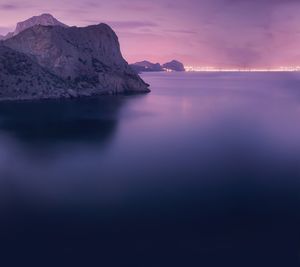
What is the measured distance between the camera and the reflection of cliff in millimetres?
67963

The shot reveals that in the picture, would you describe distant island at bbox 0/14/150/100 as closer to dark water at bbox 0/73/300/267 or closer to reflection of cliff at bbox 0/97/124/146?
reflection of cliff at bbox 0/97/124/146

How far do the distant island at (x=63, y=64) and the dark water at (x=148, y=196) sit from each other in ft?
164

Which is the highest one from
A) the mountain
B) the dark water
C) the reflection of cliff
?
the mountain

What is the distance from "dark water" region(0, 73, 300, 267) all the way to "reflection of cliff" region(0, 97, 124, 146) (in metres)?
0.59

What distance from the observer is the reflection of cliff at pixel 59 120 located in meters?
68.0

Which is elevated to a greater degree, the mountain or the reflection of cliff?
the mountain

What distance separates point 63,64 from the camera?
5733 inches

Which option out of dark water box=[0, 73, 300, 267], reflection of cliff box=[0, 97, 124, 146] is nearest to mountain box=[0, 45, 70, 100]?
reflection of cliff box=[0, 97, 124, 146]

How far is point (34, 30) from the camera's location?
15725 cm

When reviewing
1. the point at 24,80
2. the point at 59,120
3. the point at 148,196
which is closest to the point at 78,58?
the point at 24,80

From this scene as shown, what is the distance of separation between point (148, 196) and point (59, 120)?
53.8 meters

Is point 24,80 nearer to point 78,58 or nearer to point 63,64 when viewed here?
point 63,64

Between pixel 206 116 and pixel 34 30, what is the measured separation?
101 m

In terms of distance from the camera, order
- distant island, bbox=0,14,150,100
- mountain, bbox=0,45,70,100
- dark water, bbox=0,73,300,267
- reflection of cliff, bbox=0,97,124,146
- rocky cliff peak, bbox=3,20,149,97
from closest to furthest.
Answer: dark water, bbox=0,73,300,267, reflection of cliff, bbox=0,97,124,146, mountain, bbox=0,45,70,100, distant island, bbox=0,14,150,100, rocky cliff peak, bbox=3,20,149,97
